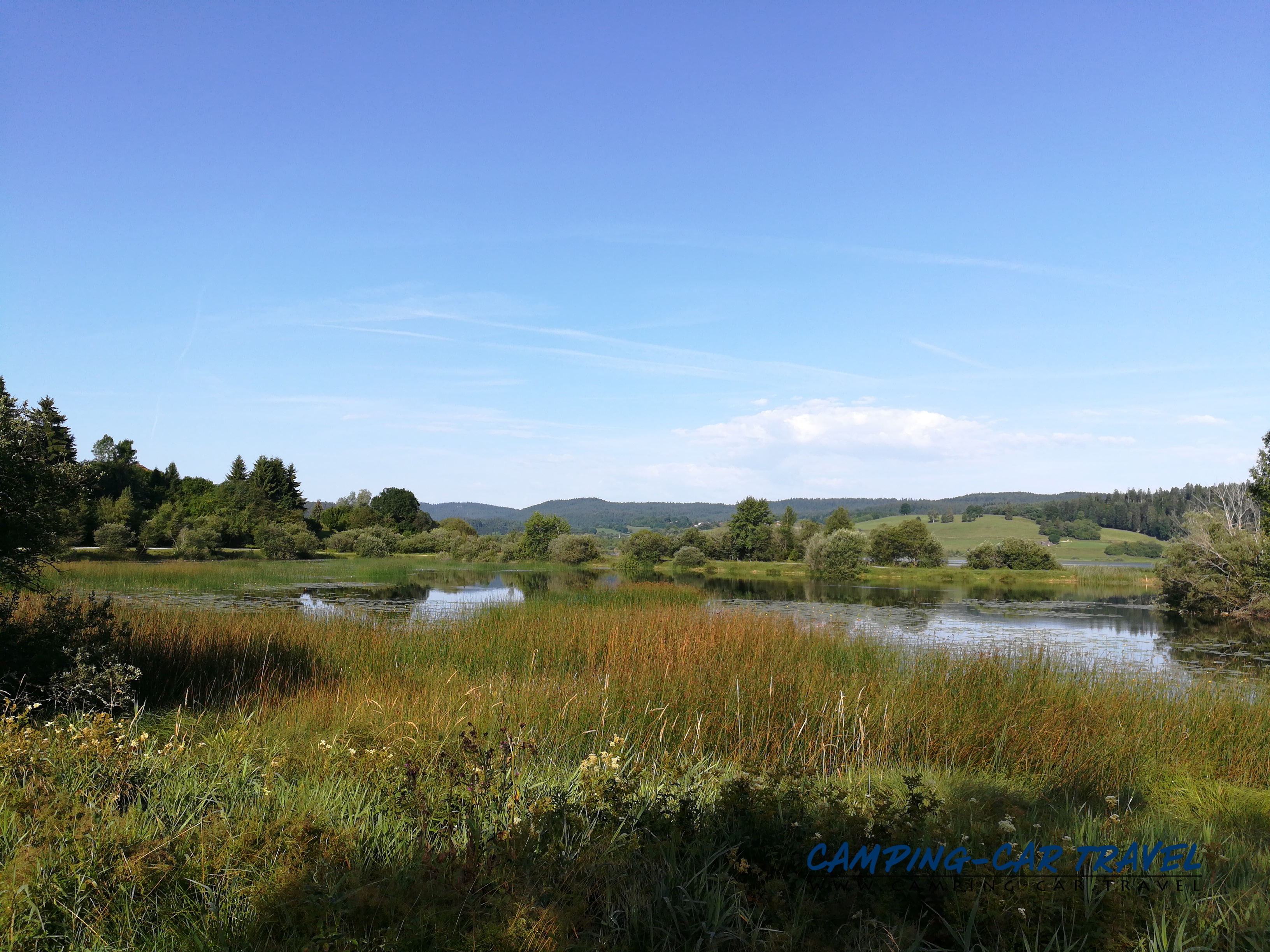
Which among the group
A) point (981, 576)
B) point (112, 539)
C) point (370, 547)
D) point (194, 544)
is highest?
point (112, 539)

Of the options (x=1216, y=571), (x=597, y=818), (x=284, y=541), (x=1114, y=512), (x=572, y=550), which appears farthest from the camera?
(x=1114, y=512)

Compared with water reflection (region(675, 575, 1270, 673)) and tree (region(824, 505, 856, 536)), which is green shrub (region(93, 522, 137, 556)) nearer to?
water reflection (region(675, 575, 1270, 673))

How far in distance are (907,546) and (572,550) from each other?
73.3 ft

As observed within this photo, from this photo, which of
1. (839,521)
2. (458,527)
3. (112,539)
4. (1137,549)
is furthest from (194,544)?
(1137,549)

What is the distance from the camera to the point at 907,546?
4834 centimetres

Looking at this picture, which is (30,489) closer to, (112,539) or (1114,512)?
(112,539)

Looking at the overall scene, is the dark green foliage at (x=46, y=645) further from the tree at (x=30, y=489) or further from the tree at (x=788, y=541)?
the tree at (x=788, y=541)

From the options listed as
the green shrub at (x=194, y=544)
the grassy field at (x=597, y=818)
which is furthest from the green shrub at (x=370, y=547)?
the grassy field at (x=597, y=818)

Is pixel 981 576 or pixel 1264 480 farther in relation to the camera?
pixel 981 576

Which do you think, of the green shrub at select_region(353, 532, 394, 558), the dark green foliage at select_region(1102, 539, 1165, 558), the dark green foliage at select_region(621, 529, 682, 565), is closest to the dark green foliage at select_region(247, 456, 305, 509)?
the green shrub at select_region(353, 532, 394, 558)

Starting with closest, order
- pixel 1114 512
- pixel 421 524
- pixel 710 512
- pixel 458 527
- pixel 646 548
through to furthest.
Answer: pixel 646 548 → pixel 458 527 → pixel 421 524 → pixel 1114 512 → pixel 710 512

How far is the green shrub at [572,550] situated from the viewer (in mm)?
46781

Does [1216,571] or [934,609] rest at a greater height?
[1216,571]

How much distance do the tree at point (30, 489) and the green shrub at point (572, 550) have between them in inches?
1581
